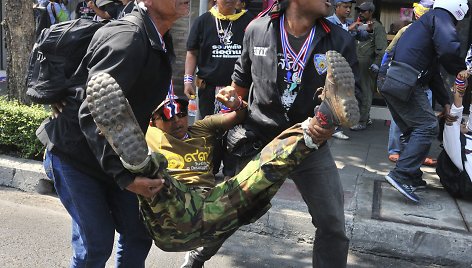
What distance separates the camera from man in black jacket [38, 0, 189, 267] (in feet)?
7.25

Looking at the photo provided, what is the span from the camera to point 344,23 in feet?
23.1

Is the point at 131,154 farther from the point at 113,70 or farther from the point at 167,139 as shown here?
the point at 167,139

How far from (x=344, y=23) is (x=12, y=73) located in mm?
4073

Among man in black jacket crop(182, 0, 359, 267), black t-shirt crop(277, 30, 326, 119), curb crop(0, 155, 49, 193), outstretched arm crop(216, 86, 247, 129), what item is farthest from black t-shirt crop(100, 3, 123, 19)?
black t-shirt crop(277, 30, 326, 119)

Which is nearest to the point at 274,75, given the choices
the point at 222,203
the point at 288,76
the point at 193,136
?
the point at 288,76

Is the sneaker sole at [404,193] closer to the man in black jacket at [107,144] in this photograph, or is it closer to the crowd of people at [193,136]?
the crowd of people at [193,136]

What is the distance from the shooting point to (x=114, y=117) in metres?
1.99

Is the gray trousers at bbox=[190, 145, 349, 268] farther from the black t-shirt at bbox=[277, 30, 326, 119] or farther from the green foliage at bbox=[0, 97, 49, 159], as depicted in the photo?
the green foliage at bbox=[0, 97, 49, 159]

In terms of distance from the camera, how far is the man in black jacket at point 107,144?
2.21 metres

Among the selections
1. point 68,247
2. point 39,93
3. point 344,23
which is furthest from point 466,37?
point 39,93

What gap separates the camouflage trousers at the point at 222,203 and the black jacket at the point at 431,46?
101 inches

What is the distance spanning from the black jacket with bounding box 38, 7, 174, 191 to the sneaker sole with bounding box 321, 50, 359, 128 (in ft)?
2.40

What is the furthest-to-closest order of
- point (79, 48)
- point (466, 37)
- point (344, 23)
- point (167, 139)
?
point (466, 37) < point (344, 23) < point (167, 139) < point (79, 48)

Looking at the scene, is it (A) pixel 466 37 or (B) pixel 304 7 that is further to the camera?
(A) pixel 466 37
